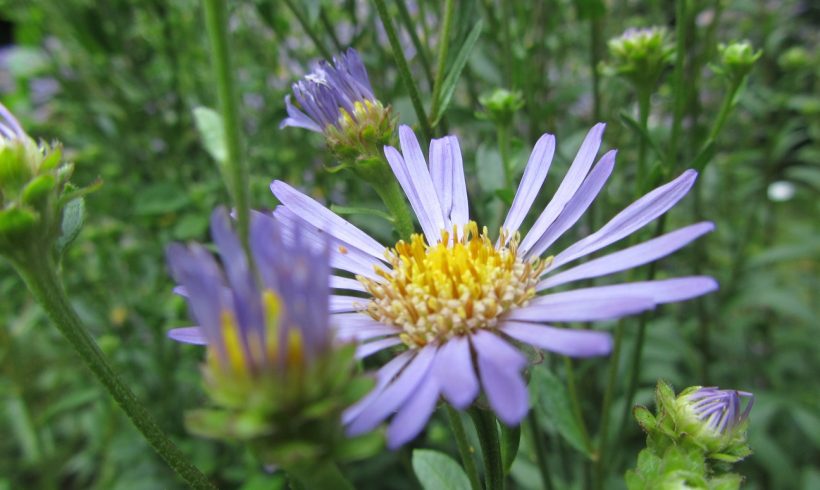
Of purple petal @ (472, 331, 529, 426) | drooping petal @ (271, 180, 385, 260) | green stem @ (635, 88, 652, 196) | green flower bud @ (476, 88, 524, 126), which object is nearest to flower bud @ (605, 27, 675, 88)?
green stem @ (635, 88, 652, 196)

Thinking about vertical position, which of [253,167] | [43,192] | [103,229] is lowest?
[43,192]

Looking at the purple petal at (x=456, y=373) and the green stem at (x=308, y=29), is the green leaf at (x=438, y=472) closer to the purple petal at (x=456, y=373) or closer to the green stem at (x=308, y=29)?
the purple petal at (x=456, y=373)

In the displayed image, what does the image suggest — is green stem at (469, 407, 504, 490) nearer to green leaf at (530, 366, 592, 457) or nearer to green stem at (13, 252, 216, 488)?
green stem at (13, 252, 216, 488)

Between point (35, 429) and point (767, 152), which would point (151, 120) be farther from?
point (767, 152)

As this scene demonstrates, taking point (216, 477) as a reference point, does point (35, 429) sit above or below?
above

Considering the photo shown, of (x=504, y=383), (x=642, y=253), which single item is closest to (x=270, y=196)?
(x=642, y=253)

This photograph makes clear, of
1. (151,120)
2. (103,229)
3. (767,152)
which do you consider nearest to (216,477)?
(103,229)

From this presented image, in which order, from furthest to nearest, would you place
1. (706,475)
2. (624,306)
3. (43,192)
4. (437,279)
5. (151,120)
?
(151,120), (437,279), (706,475), (43,192), (624,306)
